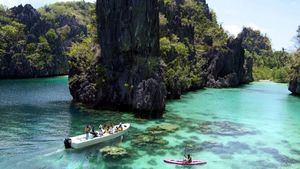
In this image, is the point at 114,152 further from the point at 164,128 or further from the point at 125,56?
the point at 125,56

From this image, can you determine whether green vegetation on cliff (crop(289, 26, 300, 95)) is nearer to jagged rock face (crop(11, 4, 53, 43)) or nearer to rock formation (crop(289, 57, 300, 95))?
rock formation (crop(289, 57, 300, 95))

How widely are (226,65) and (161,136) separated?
327 ft

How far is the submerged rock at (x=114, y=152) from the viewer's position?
4169 centimetres

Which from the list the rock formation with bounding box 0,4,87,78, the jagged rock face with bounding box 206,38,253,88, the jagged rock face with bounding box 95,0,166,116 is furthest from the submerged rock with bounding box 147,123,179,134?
the rock formation with bounding box 0,4,87,78

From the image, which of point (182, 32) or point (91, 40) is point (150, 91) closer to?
point (91, 40)

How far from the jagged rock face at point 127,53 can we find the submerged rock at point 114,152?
21.2m

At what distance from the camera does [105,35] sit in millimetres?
74875

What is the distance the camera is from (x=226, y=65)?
146750 millimetres

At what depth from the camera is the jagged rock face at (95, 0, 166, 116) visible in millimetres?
67438

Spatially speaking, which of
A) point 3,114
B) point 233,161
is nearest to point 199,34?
point 3,114

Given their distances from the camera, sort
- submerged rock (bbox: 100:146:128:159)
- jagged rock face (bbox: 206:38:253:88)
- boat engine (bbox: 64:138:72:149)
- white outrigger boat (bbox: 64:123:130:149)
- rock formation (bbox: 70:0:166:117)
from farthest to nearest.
Result: jagged rock face (bbox: 206:38:253:88) → rock formation (bbox: 70:0:166:117) → white outrigger boat (bbox: 64:123:130:149) → boat engine (bbox: 64:138:72:149) → submerged rock (bbox: 100:146:128:159)

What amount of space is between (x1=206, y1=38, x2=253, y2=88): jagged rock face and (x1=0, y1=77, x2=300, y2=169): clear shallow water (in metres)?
56.4

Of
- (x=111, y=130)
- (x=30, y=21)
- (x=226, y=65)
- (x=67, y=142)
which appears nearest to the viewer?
(x=67, y=142)

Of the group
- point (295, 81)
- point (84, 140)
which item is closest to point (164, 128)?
point (84, 140)
